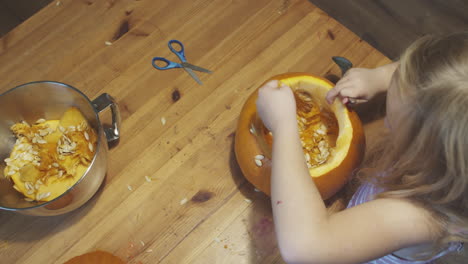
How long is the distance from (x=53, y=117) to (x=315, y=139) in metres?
0.53

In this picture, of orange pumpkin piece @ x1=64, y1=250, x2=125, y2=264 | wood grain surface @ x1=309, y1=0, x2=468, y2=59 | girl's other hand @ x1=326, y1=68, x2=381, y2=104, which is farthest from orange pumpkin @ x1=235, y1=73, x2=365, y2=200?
wood grain surface @ x1=309, y1=0, x2=468, y2=59

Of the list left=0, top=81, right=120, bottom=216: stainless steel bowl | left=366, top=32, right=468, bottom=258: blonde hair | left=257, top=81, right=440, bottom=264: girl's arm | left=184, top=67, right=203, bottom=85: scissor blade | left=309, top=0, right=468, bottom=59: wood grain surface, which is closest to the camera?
left=366, top=32, right=468, bottom=258: blonde hair

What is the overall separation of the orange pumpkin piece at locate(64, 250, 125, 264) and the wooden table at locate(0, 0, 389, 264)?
18 millimetres

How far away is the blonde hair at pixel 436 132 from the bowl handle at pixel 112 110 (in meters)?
0.50

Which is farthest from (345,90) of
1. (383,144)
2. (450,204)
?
(450,204)

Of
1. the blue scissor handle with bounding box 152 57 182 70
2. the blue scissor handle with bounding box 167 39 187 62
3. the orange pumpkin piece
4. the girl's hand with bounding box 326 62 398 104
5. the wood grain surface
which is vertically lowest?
the orange pumpkin piece

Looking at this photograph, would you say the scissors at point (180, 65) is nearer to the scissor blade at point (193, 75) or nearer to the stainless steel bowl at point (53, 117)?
the scissor blade at point (193, 75)

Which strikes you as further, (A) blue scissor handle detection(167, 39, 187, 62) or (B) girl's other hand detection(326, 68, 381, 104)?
(A) blue scissor handle detection(167, 39, 187, 62)

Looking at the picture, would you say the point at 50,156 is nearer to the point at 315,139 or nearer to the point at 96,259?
the point at 96,259

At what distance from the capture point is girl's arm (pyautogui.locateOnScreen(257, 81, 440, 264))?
22.2 inches

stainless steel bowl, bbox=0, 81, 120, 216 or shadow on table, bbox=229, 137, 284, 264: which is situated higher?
stainless steel bowl, bbox=0, 81, 120, 216

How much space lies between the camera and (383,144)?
74 centimetres

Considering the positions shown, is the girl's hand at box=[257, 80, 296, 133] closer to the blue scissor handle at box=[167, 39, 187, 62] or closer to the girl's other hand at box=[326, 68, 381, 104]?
the girl's other hand at box=[326, 68, 381, 104]


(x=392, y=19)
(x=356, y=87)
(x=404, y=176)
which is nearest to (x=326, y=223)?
(x=404, y=176)
